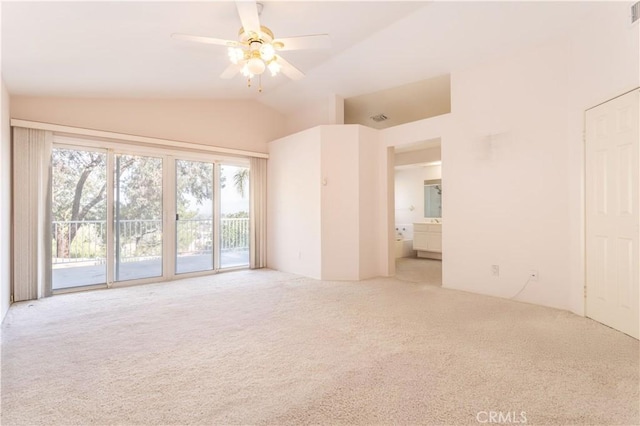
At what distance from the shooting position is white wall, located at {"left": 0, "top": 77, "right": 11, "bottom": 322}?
313 cm

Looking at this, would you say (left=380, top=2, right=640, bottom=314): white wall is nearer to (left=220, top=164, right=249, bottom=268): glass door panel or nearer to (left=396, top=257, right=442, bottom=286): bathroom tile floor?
(left=396, top=257, right=442, bottom=286): bathroom tile floor

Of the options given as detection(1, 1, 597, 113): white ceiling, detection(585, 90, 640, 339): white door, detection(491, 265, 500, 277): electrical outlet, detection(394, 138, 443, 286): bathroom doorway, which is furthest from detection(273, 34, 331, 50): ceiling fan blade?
detection(394, 138, 443, 286): bathroom doorway

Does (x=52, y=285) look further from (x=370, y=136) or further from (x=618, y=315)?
(x=618, y=315)

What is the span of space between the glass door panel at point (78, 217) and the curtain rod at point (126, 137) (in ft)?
1.12

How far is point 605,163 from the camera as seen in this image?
9.42 ft

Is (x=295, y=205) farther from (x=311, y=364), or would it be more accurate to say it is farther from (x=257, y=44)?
(x=311, y=364)

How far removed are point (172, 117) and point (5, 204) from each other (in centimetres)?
243

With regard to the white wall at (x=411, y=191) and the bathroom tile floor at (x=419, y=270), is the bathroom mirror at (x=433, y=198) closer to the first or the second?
the white wall at (x=411, y=191)

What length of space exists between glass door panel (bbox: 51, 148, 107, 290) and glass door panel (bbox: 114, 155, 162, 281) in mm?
186

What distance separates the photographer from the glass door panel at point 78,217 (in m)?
4.20

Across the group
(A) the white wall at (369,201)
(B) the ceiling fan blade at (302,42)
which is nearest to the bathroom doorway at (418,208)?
(A) the white wall at (369,201)

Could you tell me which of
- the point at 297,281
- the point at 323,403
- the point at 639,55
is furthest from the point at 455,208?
the point at 323,403

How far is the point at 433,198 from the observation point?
7188 mm

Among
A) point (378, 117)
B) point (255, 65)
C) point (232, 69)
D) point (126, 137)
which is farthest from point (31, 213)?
point (378, 117)
